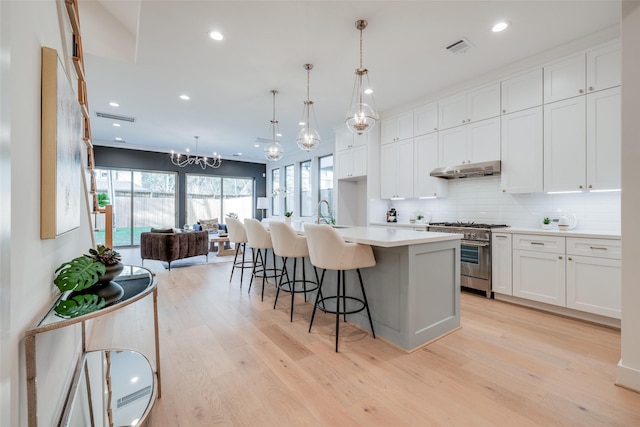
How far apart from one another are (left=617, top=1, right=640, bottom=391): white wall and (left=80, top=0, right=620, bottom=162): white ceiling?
101 cm

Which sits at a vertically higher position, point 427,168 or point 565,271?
point 427,168

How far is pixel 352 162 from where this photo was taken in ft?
18.7

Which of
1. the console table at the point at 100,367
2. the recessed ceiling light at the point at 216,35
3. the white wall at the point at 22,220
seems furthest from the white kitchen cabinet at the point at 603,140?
the white wall at the point at 22,220

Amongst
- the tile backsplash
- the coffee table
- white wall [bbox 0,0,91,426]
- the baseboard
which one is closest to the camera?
white wall [bbox 0,0,91,426]

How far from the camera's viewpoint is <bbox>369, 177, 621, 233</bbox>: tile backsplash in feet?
10.2

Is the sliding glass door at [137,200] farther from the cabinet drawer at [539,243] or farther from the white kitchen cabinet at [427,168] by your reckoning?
the cabinet drawer at [539,243]

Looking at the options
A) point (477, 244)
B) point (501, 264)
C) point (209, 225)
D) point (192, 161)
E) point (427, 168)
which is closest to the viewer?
point (501, 264)

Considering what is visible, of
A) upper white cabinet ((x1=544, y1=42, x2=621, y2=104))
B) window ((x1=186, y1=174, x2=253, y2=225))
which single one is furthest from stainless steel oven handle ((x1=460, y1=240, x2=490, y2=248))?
window ((x1=186, y1=174, x2=253, y2=225))

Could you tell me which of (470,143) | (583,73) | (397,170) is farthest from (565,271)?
(397,170)

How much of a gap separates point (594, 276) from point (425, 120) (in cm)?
294

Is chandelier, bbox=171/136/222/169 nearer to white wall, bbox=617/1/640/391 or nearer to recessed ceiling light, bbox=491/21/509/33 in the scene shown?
recessed ceiling light, bbox=491/21/509/33

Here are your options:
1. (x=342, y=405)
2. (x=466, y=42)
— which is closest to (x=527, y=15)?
(x=466, y=42)

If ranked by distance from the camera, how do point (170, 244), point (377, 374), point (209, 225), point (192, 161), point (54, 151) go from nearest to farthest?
1. point (54, 151)
2. point (377, 374)
3. point (170, 244)
4. point (209, 225)
5. point (192, 161)

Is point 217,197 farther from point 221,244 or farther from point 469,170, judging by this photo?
point 469,170
